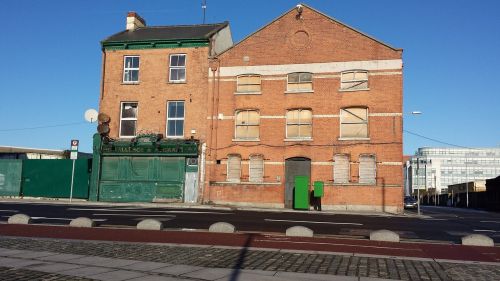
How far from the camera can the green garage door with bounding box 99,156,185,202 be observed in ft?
96.9

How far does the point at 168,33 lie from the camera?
109ft

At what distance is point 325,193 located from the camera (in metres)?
27.2

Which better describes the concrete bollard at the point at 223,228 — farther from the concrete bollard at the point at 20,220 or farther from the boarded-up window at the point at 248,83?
the boarded-up window at the point at 248,83

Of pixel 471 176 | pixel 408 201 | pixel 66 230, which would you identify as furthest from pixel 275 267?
pixel 471 176

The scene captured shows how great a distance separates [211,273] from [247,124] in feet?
73.8

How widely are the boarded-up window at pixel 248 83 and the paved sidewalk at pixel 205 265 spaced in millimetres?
20508

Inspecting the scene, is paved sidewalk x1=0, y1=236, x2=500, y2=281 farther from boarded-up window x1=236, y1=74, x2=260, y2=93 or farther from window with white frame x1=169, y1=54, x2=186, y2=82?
window with white frame x1=169, y1=54, x2=186, y2=82

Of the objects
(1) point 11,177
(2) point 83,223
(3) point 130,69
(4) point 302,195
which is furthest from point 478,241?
(1) point 11,177

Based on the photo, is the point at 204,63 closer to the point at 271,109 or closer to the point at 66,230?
the point at 271,109

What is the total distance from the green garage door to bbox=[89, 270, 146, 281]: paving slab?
22.5 meters

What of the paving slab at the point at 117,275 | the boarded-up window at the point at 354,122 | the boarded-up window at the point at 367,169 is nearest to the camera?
the paving slab at the point at 117,275

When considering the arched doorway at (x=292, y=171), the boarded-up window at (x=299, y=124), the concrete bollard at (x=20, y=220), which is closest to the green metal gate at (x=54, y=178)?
the arched doorway at (x=292, y=171)

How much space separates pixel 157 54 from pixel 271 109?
983cm

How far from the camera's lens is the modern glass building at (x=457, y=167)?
431ft
